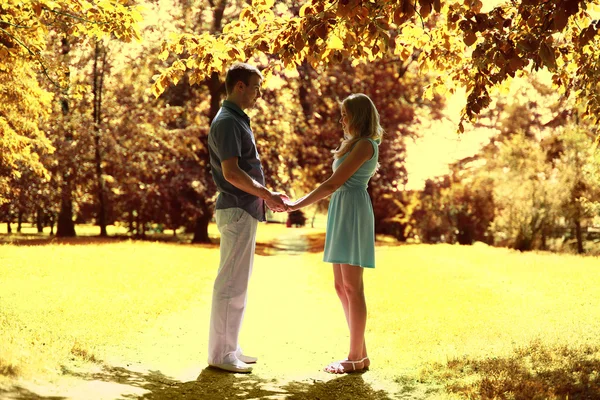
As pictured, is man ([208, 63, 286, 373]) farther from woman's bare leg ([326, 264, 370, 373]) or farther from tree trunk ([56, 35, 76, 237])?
tree trunk ([56, 35, 76, 237])

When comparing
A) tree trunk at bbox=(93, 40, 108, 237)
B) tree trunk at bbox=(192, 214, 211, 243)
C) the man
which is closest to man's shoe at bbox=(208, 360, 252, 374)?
the man

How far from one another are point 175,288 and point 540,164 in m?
20.9

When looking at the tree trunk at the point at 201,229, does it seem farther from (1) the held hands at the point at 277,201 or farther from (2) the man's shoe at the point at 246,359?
(1) the held hands at the point at 277,201

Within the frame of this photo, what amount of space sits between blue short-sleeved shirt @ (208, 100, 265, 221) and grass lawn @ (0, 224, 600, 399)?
1694mm

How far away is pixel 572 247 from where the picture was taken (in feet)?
98.3

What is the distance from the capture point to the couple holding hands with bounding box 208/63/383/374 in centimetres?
607

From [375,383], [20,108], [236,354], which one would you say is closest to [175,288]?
[236,354]

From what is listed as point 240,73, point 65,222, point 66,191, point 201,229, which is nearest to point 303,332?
point 240,73

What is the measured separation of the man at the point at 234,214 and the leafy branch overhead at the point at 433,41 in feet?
1.96

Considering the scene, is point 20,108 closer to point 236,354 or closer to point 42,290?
point 42,290

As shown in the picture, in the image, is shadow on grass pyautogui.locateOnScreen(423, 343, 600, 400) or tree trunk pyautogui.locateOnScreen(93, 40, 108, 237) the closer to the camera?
shadow on grass pyautogui.locateOnScreen(423, 343, 600, 400)

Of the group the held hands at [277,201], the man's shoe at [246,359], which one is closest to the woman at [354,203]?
the held hands at [277,201]

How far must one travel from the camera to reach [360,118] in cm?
609

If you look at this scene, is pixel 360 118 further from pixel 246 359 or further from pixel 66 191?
pixel 66 191
